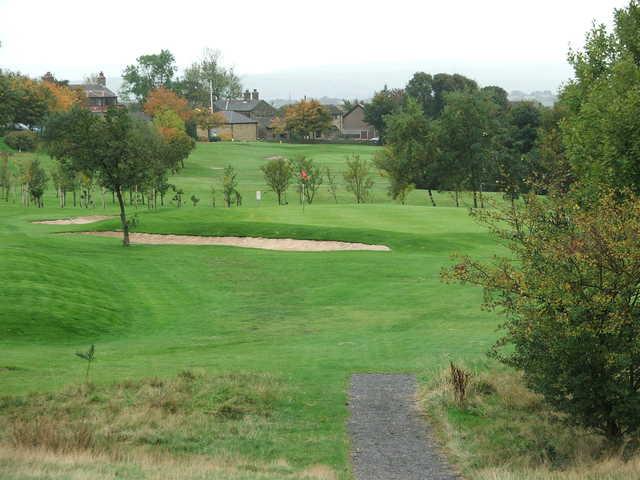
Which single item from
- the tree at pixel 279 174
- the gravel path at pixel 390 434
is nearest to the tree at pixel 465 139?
the tree at pixel 279 174

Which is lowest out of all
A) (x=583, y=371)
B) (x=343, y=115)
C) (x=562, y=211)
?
(x=583, y=371)

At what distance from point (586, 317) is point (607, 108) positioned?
12.5 metres

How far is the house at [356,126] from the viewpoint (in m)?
183

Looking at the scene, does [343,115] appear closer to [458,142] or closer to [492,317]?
Answer: [458,142]

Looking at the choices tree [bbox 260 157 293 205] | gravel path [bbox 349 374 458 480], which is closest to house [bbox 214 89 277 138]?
tree [bbox 260 157 293 205]

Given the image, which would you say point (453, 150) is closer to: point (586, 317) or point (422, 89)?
point (422, 89)

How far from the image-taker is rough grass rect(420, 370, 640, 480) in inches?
571

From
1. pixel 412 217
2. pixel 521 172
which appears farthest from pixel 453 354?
pixel 521 172

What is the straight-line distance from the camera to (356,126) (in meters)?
184

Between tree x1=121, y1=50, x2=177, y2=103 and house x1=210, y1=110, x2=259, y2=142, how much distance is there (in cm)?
2592

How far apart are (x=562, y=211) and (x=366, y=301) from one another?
1672cm

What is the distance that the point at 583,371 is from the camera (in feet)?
51.8

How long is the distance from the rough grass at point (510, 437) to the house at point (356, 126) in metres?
163

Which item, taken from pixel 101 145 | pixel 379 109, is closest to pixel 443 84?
pixel 379 109
